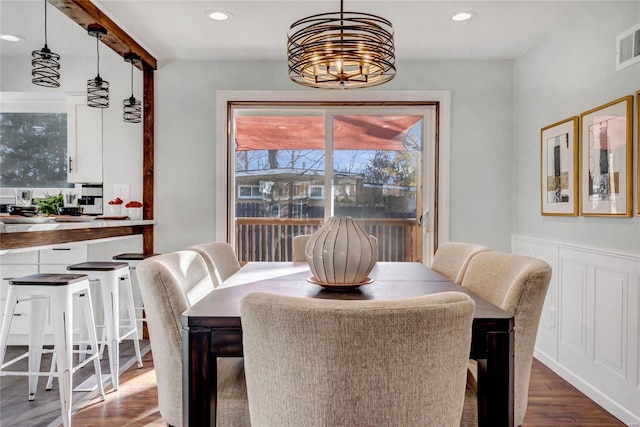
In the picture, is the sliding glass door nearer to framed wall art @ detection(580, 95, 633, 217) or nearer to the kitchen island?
the kitchen island

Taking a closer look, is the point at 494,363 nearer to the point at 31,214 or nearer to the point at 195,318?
the point at 195,318

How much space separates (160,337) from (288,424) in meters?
0.68

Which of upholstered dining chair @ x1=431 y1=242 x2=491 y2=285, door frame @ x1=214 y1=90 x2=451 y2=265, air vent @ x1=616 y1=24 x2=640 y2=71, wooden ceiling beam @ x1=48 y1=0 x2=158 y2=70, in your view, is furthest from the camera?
door frame @ x1=214 y1=90 x2=451 y2=265

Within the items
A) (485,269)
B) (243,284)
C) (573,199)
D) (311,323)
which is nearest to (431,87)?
(573,199)

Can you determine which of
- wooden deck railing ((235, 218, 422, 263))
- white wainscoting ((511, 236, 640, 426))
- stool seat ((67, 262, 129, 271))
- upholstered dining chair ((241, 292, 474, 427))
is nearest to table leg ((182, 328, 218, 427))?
upholstered dining chair ((241, 292, 474, 427))

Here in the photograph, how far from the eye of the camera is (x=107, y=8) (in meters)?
2.89

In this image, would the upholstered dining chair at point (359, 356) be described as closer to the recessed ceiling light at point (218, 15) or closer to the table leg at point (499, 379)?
the table leg at point (499, 379)

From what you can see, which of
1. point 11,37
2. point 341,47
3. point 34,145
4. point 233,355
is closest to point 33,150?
point 34,145

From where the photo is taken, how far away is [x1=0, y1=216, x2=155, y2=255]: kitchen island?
2084mm

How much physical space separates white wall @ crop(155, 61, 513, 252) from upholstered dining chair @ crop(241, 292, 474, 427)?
3.12 m

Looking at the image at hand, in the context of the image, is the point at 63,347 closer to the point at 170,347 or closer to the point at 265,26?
the point at 170,347

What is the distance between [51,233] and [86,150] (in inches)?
Answer: 65.9

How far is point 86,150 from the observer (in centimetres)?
391

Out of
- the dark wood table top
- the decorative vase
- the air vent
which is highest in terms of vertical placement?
the air vent
